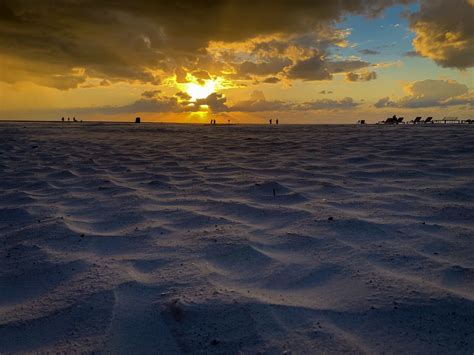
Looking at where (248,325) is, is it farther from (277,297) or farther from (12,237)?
(12,237)

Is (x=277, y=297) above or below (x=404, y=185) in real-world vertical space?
below

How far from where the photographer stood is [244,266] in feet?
6.34

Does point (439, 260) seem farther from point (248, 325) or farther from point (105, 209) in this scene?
point (105, 209)

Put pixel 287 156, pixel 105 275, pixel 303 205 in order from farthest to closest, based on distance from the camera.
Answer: pixel 287 156 → pixel 303 205 → pixel 105 275

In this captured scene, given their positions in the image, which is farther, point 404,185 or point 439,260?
point 404,185

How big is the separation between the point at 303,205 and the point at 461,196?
4.26ft

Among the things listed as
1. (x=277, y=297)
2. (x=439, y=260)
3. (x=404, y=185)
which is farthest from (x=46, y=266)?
(x=404, y=185)

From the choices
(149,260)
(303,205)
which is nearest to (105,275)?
(149,260)

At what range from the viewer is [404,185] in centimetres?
341

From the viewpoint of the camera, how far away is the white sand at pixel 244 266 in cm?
137

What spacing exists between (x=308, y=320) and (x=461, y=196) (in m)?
2.22

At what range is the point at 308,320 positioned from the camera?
4.67ft

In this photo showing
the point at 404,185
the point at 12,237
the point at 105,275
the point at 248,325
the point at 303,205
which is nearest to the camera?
the point at 248,325

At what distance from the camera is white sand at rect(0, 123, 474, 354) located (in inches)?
53.8
